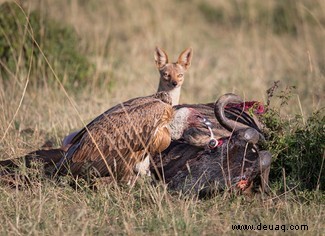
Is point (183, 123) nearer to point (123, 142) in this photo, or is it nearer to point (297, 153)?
point (123, 142)

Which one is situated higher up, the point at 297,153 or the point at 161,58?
the point at 161,58

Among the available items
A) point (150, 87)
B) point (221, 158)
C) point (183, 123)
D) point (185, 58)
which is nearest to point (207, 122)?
point (183, 123)

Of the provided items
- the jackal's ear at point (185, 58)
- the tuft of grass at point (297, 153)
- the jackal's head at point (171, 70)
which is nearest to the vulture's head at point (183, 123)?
the tuft of grass at point (297, 153)

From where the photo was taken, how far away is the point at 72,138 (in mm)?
5879

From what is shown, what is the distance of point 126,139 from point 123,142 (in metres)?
0.03

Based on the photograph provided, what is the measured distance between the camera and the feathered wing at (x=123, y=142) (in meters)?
5.16

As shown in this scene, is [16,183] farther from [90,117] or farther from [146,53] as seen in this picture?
[146,53]

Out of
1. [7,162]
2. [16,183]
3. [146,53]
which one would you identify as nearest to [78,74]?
[146,53]

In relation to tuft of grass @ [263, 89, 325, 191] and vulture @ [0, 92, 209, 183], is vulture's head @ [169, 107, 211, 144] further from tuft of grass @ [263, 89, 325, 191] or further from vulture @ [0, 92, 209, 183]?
tuft of grass @ [263, 89, 325, 191]

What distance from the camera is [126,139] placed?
520 centimetres

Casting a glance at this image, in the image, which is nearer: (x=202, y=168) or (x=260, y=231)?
(x=260, y=231)

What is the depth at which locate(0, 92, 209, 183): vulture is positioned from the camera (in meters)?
5.17

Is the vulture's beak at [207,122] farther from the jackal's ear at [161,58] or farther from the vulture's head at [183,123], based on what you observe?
the jackal's ear at [161,58]

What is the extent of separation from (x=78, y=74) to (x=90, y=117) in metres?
1.46
